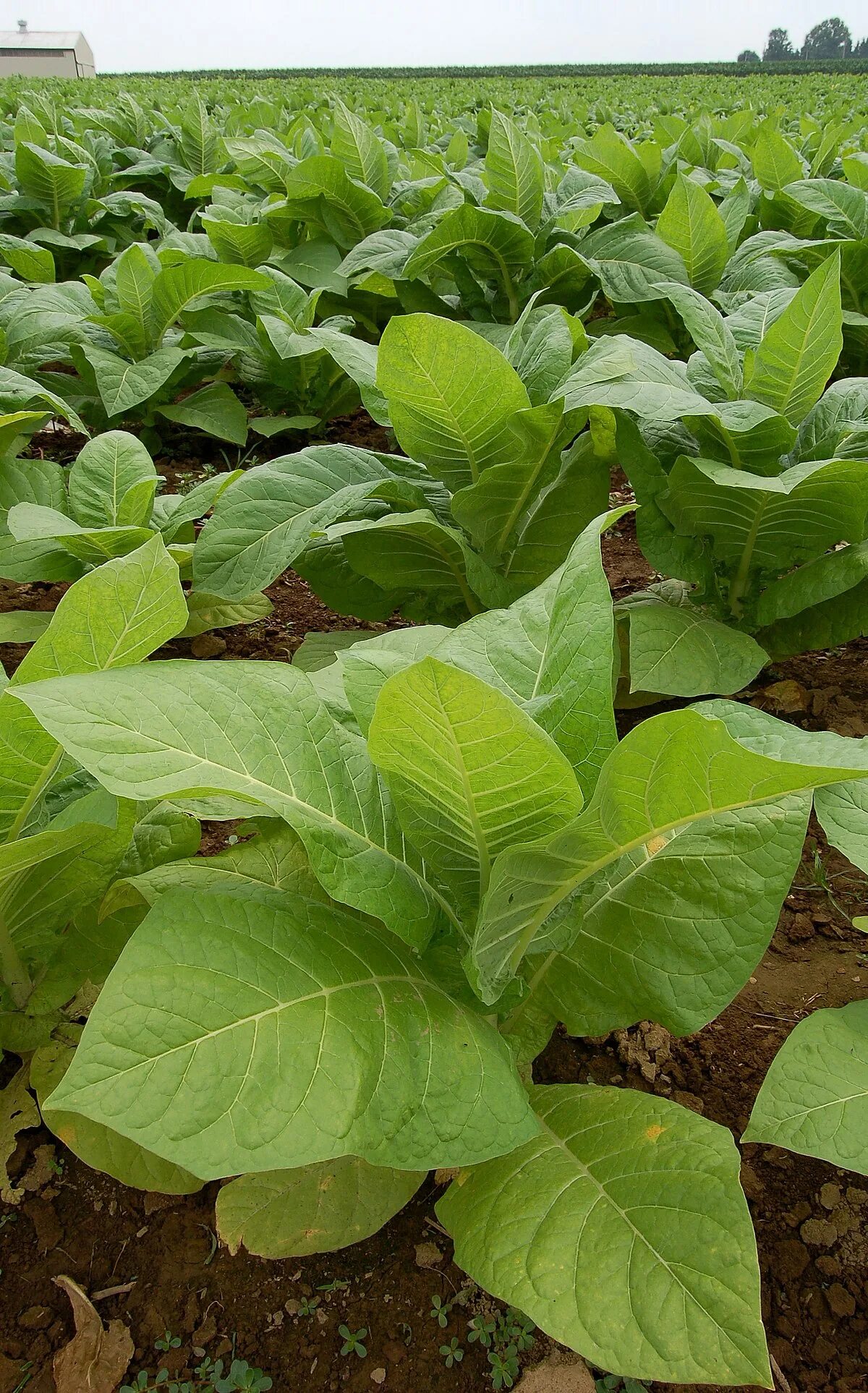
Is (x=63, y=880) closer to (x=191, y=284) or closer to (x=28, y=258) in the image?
(x=191, y=284)

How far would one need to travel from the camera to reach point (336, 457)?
2301 mm

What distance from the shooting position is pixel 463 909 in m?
1.27

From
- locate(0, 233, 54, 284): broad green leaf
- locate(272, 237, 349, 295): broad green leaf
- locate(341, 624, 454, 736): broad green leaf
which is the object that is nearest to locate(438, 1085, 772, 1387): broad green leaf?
locate(341, 624, 454, 736): broad green leaf

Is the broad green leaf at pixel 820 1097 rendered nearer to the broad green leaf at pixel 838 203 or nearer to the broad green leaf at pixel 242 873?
the broad green leaf at pixel 242 873

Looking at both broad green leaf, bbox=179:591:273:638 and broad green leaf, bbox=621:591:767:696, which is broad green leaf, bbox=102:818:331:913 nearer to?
broad green leaf, bbox=621:591:767:696

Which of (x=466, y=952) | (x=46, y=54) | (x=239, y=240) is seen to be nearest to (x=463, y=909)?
(x=466, y=952)

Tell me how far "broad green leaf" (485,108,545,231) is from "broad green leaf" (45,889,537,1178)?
320 cm

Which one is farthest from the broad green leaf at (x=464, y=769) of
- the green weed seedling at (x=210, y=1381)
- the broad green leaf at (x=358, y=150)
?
the broad green leaf at (x=358, y=150)

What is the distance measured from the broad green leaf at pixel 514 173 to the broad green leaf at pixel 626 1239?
10.7ft

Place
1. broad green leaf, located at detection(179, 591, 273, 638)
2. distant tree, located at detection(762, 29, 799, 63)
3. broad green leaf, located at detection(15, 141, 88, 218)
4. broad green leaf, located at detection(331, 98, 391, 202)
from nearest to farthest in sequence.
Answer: broad green leaf, located at detection(179, 591, 273, 638), broad green leaf, located at detection(331, 98, 391, 202), broad green leaf, located at detection(15, 141, 88, 218), distant tree, located at detection(762, 29, 799, 63)

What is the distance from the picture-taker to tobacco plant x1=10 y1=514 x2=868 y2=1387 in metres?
0.92

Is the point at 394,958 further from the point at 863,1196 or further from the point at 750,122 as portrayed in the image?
the point at 750,122

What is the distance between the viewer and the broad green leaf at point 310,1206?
1.20m

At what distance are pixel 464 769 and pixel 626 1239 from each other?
1.70 feet
